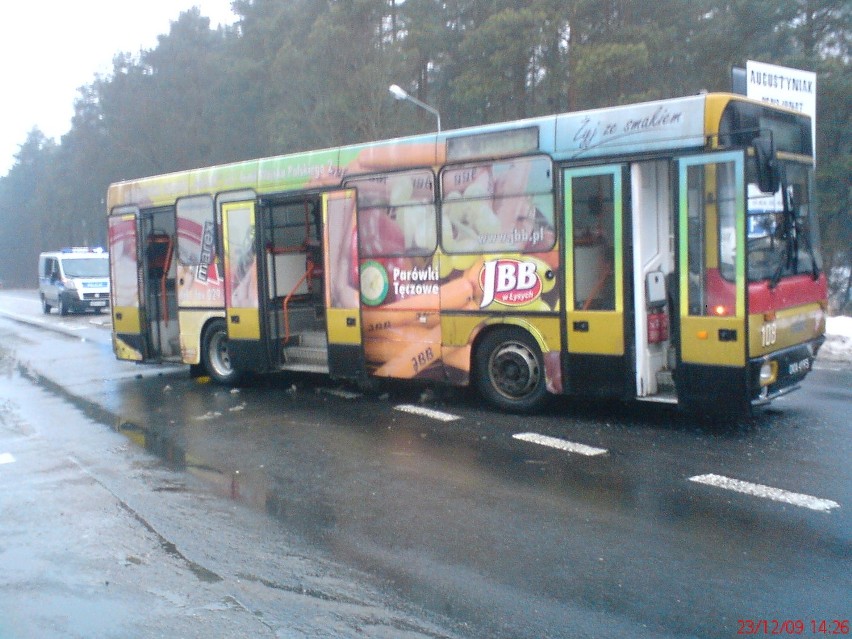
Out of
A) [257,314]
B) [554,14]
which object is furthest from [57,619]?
[554,14]

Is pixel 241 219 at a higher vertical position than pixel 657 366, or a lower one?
higher

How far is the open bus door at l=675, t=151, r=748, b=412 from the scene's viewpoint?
7.53 meters

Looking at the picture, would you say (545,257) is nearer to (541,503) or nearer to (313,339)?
(541,503)

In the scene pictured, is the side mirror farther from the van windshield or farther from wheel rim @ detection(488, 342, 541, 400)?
the van windshield

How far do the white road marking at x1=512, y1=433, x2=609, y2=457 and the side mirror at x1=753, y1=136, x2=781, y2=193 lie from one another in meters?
2.74

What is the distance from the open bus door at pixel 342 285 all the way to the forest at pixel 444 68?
16.7 m

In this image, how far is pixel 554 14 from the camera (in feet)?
102

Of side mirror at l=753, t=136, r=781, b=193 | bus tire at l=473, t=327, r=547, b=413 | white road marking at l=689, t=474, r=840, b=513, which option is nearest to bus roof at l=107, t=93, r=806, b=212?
side mirror at l=753, t=136, r=781, b=193

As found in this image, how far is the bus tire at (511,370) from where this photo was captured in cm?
915

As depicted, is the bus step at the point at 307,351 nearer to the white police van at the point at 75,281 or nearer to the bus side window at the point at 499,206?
the bus side window at the point at 499,206

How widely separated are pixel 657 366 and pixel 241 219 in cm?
623

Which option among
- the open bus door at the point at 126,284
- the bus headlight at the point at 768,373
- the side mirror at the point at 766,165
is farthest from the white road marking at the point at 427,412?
the open bus door at the point at 126,284

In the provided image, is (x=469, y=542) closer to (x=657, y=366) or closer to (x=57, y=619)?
(x=57, y=619)
